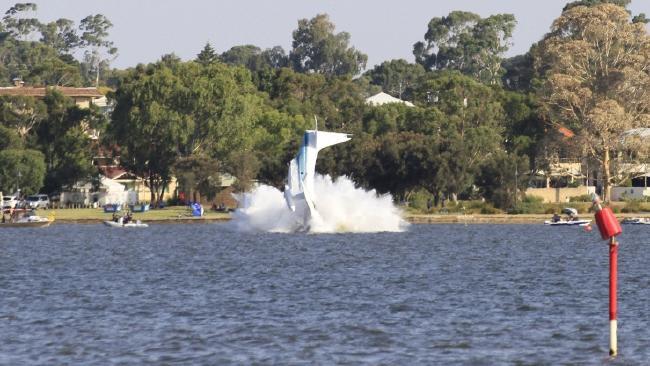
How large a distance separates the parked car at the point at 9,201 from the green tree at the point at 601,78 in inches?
2118

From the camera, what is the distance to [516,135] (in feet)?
518

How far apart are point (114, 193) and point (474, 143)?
138 ft

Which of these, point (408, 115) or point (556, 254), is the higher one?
point (408, 115)

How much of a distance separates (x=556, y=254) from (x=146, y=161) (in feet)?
254

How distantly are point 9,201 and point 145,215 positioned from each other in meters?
21.0

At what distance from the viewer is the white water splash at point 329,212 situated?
109562mm

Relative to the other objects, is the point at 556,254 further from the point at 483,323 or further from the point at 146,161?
the point at 146,161

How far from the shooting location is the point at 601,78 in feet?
441

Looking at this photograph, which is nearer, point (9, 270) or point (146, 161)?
point (9, 270)

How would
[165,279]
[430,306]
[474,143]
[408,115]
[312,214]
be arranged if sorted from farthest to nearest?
[408,115] → [474,143] → [312,214] → [165,279] → [430,306]

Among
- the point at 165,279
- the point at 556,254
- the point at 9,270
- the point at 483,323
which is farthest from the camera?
the point at 556,254

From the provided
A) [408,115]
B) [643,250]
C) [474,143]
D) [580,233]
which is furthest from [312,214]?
[408,115]

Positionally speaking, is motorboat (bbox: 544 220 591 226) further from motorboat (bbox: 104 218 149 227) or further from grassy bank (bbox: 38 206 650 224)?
motorboat (bbox: 104 218 149 227)

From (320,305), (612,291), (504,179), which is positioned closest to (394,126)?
(504,179)
